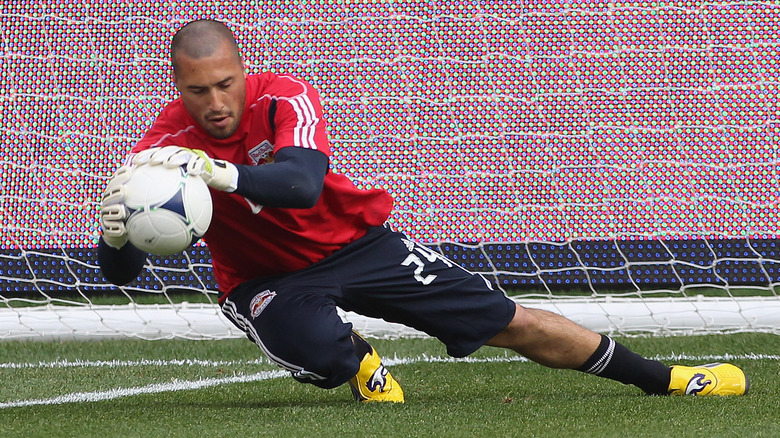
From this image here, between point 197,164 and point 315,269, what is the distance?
0.76 meters

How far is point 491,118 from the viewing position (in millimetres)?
5090

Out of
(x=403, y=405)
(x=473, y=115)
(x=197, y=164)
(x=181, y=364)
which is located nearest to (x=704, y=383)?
(x=403, y=405)

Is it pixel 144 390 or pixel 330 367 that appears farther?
pixel 144 390

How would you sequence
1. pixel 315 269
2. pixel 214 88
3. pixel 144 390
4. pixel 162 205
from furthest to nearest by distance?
pixel 144 390, pixel 315 269, pixel 214 88, pixel 162 205

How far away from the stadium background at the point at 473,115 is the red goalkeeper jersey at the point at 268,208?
181cm

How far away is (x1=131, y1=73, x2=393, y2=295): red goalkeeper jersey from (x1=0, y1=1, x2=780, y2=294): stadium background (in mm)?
1812

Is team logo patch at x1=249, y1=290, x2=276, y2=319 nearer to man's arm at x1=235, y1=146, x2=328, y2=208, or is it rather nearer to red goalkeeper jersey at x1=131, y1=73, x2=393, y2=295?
red goalkeeper jersey at x1=131, y1=73, x2=393, y2=295

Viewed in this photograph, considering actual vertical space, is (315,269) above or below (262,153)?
below

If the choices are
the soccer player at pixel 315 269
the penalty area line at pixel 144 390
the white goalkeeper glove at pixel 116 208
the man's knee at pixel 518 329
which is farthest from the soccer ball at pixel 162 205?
the man's knee at pixel 518 329

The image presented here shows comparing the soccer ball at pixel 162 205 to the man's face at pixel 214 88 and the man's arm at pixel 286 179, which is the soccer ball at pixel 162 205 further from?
the man's face at pixel 214 88

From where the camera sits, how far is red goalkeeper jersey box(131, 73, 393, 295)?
9.78 ft

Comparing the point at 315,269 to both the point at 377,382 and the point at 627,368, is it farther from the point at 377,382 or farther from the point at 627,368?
the point at 627,368

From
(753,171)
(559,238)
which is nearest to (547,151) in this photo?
(559,238)

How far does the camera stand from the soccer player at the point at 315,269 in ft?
9.59
